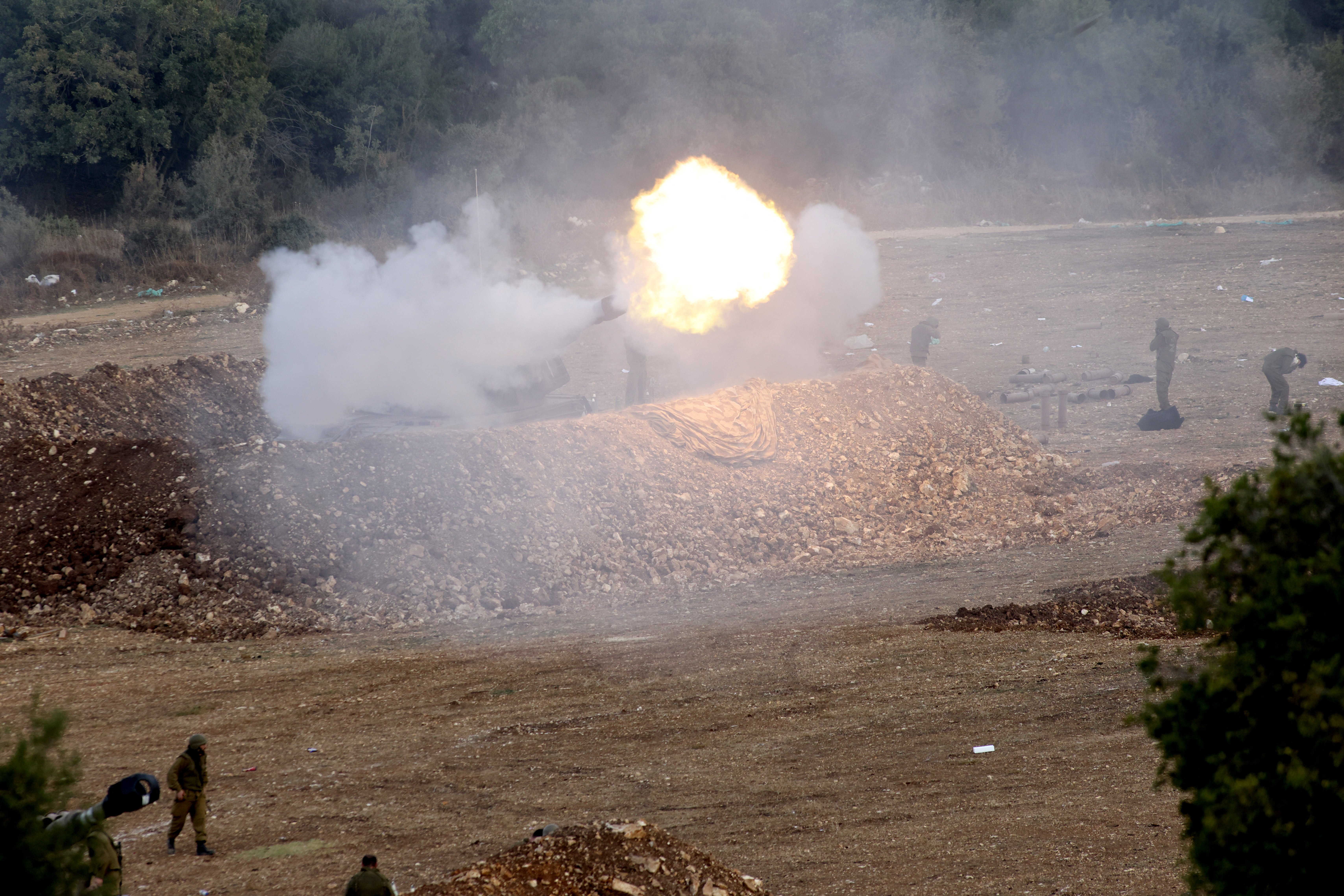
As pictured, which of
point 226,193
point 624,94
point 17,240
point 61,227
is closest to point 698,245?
point 226,193

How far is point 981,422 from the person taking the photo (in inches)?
766

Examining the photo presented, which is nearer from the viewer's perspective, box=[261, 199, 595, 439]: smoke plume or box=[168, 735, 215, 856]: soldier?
box=[168, 735, 215, 856]: soldier

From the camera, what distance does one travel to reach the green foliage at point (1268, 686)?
3572 millimetres

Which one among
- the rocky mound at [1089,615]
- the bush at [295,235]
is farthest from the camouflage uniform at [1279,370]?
the bush at [295,235]

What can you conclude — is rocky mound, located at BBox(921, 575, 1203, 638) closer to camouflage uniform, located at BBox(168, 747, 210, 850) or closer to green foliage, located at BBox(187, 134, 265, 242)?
camouflage uniform, located at BBox(168, 747, 210, 850)

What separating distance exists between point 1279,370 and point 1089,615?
10.2 m

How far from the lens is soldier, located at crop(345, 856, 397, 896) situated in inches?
226

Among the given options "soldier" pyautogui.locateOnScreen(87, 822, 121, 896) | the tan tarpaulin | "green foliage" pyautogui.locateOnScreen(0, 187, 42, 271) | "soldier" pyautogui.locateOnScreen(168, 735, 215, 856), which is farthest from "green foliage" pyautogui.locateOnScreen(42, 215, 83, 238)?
"soldier" pyautogui.locateOnScreen(87, 822, 121, 896)

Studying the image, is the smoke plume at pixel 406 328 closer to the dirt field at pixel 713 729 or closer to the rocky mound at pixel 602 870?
the dirt field at pixel 713 729

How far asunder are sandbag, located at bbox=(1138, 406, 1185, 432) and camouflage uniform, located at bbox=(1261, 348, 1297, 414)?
5.63ft

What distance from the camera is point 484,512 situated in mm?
14859

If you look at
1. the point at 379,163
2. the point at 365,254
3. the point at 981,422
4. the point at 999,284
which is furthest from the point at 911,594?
the point at 379,163

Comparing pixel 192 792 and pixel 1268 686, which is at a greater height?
pixel 1268 686

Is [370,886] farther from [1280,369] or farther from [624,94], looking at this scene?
[624,94]
